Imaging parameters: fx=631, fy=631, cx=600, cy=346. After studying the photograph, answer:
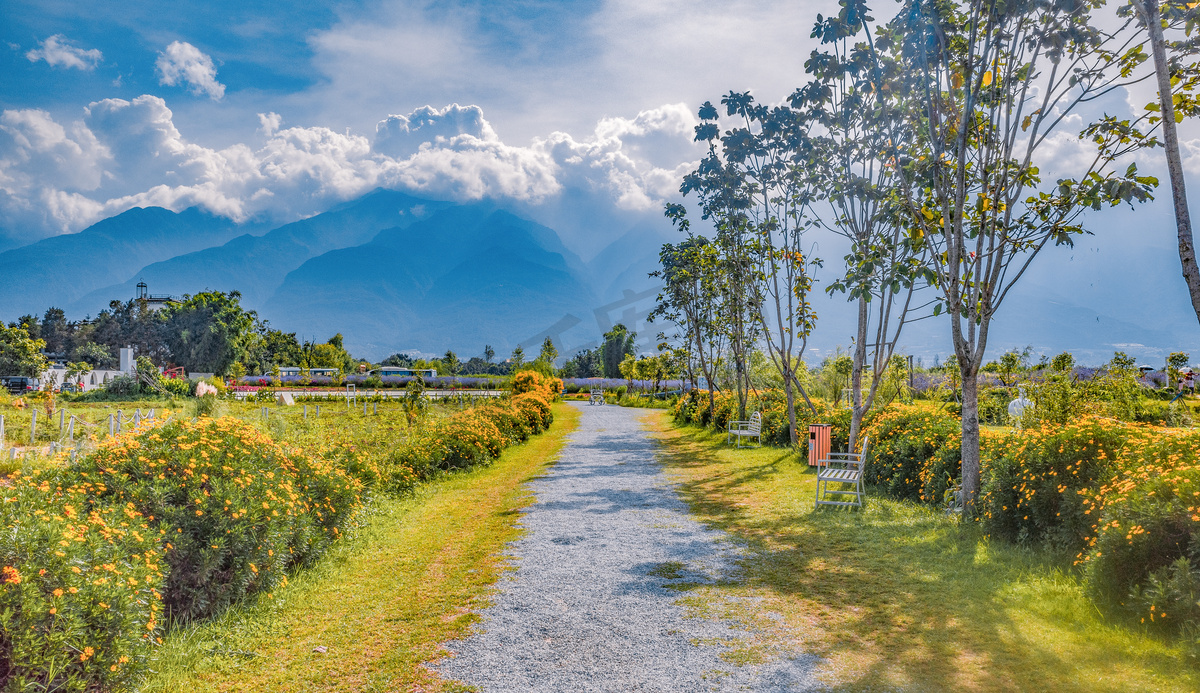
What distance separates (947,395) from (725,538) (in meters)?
20.2

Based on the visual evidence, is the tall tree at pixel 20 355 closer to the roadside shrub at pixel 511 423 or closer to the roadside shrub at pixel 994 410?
the roadside shrub at pixel 511 423

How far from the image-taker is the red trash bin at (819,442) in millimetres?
10969

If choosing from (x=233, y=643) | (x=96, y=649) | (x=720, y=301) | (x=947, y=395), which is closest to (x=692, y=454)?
(x=720, y=301)

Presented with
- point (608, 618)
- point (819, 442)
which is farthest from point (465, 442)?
point (608, 618)

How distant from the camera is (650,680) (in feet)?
11.6

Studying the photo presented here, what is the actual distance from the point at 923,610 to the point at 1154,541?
148cm

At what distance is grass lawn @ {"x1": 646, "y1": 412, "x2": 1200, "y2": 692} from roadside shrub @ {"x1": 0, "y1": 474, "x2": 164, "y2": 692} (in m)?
3.49

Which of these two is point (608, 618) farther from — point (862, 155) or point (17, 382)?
point (17, 382)

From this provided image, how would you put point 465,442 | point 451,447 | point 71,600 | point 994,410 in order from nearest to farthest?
point 71,600, point 451,447, point 465,442, point 994,410

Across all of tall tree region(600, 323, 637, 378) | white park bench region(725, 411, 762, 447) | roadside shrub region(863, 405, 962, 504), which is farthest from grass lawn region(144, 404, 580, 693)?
tall tree region(600, 323, 637, 378)

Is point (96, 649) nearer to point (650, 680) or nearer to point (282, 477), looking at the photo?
point (282, 477)

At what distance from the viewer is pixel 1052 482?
5.42 meters

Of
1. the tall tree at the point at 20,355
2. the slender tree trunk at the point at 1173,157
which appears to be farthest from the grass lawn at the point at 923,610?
the tall tree at the point at 20,355

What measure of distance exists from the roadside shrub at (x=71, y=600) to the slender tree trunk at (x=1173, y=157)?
6.74 meters
